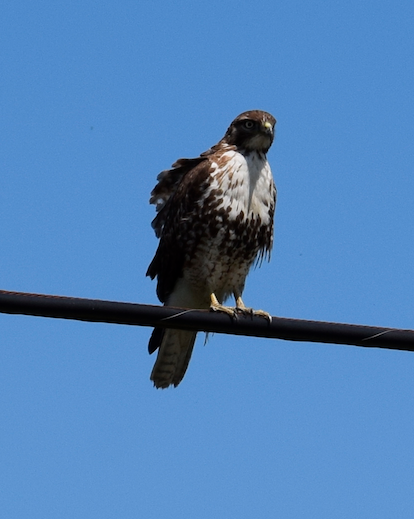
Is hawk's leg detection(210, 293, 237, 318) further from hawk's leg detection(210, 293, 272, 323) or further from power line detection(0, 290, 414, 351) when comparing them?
power line detection(0, 290, 414, 351)

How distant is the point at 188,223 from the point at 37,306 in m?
3.23

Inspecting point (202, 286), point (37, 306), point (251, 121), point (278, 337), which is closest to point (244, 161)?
point (251, 121)

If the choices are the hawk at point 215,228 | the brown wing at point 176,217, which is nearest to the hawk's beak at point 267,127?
the hawk at point 215,228

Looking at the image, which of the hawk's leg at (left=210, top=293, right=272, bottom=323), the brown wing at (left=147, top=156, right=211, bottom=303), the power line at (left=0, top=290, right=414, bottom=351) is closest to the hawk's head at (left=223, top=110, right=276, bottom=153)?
the brown wing at (left=147, top=156, right=211, bottom=303)

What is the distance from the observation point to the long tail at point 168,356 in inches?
312

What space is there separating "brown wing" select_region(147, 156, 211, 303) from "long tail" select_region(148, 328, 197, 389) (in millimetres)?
458

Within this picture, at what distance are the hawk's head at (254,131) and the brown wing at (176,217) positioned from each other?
302 millimetres

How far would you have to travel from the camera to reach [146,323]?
5004mm

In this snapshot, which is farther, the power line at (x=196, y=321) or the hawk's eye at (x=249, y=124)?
the hawk's eye at (x=249, y=124)

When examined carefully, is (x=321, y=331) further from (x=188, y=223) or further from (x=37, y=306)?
(x=188, y=223)

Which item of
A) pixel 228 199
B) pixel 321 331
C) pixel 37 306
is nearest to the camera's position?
pixel 37 306

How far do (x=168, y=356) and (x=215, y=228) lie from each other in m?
0.98

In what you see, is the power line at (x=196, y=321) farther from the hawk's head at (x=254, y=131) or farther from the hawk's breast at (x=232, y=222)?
the hawk's head at (x=254, y=131)

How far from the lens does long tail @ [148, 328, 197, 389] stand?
26.0 feet
